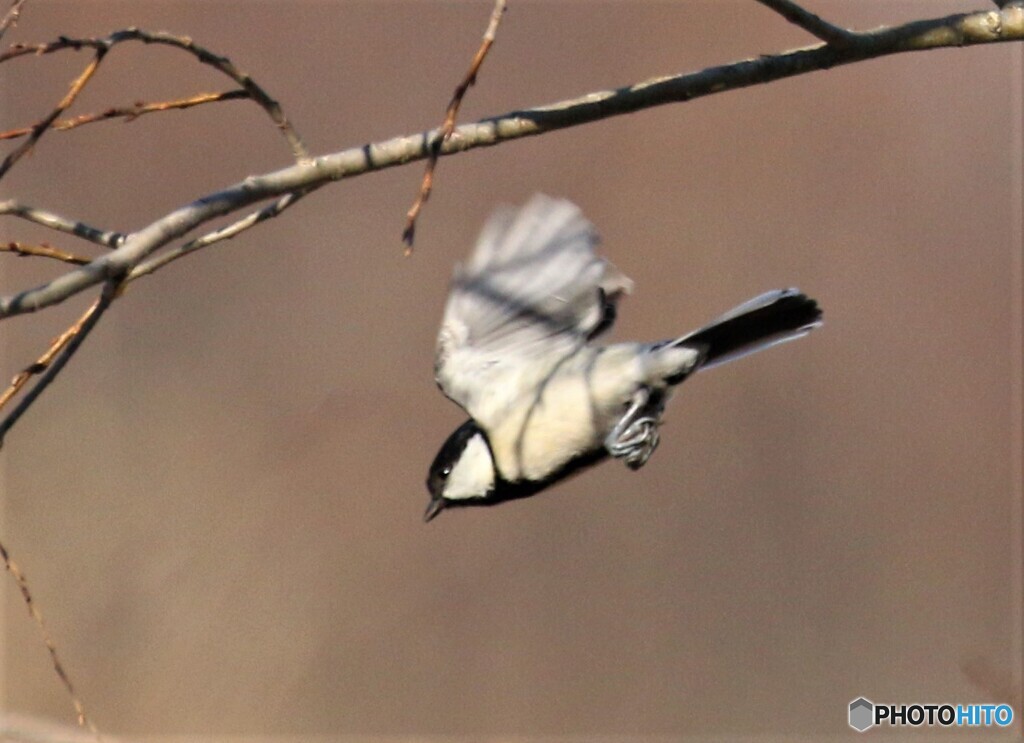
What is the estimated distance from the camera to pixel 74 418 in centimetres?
376

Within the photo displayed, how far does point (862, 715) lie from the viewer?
10.7ft

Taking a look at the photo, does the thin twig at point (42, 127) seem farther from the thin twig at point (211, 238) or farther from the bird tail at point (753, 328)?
the bird tail at point (753, 328)

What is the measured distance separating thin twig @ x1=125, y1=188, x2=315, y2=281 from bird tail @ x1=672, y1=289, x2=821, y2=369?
668mm

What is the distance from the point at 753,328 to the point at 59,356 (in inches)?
41.3

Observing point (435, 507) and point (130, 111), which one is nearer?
point (130, 111)

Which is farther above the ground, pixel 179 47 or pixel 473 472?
pixel 179 47

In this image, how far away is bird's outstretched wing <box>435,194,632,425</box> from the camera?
1960 millimetres

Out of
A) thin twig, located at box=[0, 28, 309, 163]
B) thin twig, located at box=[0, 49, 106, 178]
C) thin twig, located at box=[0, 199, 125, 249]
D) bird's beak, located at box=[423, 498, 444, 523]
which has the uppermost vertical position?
thin twig, located at box=[0, 28, 309, 163]

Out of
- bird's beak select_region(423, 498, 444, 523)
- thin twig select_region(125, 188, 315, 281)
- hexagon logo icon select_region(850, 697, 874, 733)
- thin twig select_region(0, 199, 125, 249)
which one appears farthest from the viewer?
hexagon logo icon select_region(850, 697, 874, 733)

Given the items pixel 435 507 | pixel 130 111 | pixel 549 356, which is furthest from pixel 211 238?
pixel 435 507

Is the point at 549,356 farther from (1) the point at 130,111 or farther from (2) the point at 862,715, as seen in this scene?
(2) the point at 862,715

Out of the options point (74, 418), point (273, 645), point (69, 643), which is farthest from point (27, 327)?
point (273, 645)

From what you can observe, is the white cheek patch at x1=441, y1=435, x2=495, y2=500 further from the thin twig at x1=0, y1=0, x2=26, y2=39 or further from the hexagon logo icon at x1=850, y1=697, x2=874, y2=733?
the hexagon logo icon at x1=850, y1=697, x2=874, y2=733

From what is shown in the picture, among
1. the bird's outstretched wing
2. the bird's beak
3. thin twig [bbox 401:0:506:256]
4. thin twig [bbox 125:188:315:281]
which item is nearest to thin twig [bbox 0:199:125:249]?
thin twig [bbox 125:188:315:281]
